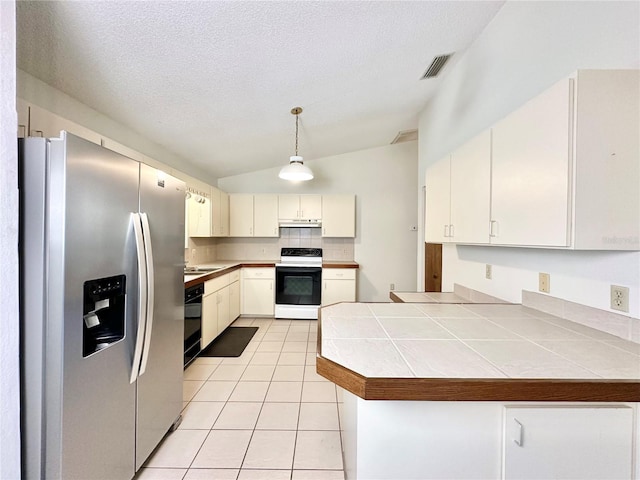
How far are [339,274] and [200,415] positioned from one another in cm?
264

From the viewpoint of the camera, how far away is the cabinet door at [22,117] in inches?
52.4

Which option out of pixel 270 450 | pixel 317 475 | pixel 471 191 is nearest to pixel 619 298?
pixel 471 191

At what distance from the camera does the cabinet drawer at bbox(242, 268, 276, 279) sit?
4219 mm

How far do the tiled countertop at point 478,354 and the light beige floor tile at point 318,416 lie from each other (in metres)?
0.99

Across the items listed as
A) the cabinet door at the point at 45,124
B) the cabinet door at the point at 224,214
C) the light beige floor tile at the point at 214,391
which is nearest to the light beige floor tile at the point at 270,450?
the light beige floor tile at the point at 214,391

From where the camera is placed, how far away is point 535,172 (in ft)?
4.05

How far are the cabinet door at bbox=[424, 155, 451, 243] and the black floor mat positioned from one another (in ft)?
8.14

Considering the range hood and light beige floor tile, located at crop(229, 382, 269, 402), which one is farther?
the range hood

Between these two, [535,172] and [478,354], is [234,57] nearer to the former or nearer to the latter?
[535,172]

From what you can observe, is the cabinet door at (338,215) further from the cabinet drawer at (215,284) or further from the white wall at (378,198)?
the cabinet drawer at (215,284)

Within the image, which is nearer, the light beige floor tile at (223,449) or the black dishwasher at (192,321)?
the light beige floor tile at (223,449)

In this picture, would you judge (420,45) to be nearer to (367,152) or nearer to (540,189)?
(540,189)

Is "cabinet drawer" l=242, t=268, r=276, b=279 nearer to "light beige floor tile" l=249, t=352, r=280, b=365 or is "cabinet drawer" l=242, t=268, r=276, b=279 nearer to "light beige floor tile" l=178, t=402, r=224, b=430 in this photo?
"light beige floor tile" l=249, t=352, r=280, b=365

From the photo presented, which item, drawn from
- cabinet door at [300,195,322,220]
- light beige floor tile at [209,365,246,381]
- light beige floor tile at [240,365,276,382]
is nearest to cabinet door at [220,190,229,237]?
cabinet door at [300,195,322,220]
